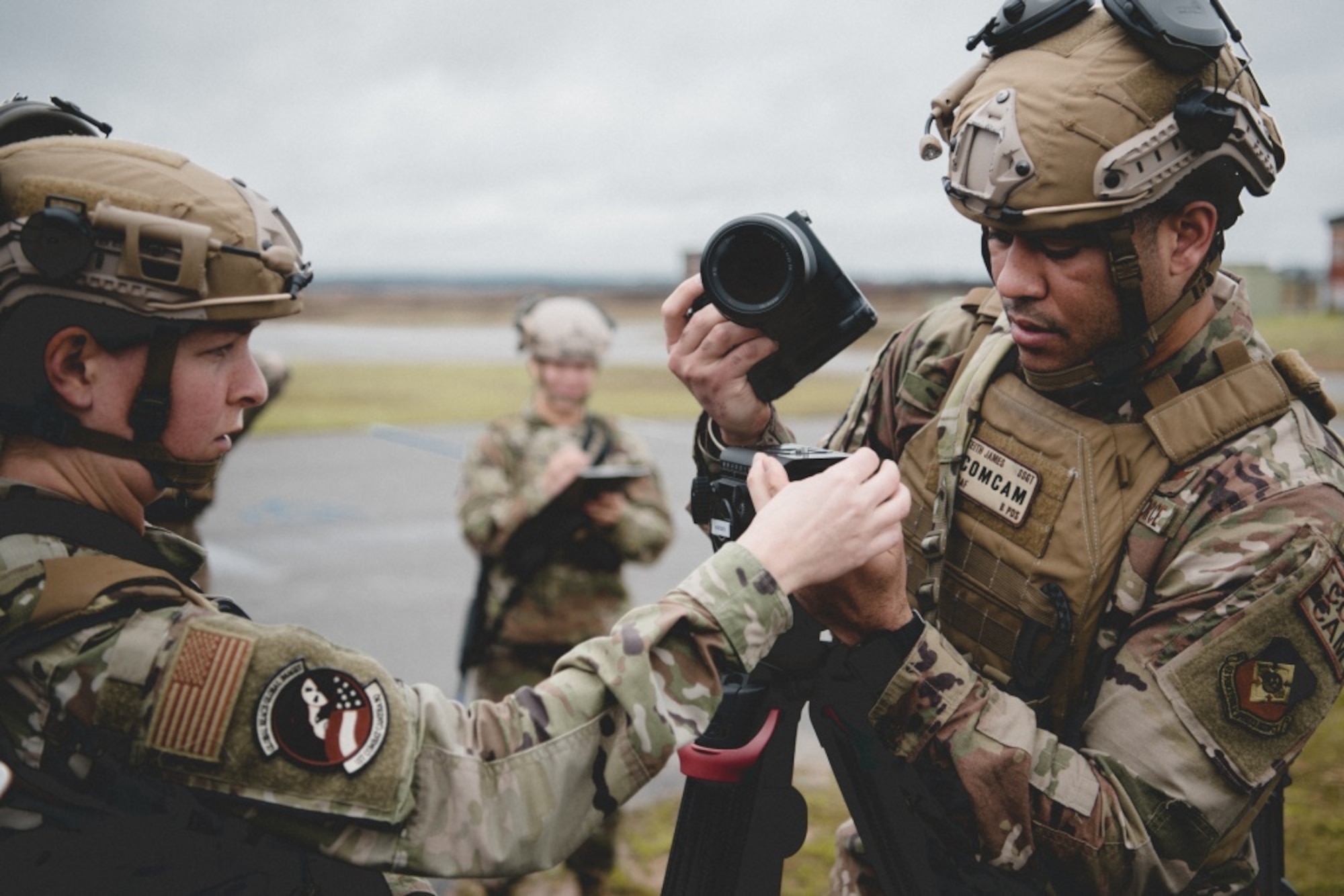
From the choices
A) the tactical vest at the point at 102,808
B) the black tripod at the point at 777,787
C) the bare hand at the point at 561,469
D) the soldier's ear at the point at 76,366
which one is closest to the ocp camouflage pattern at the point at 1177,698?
the black tripod at the point at 777,787

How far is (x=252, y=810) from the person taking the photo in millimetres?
1508

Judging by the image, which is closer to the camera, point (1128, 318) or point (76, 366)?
point (76, 366)

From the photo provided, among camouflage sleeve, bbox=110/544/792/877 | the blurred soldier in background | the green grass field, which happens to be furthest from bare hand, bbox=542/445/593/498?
camouflage sleeve, bbox=110/544/792/877

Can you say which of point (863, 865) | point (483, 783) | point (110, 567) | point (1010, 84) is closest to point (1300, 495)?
point (1010, 84)

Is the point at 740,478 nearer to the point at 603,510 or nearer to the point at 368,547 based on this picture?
the point at 603,510

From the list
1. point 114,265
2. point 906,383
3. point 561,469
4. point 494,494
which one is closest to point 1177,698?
point 906,383

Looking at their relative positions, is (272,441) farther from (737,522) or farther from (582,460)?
(737,522)

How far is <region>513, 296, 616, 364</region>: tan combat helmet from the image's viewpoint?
479cm

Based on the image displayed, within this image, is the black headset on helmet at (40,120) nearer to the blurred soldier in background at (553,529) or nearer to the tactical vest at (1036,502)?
the tactical vest at (1036,502)

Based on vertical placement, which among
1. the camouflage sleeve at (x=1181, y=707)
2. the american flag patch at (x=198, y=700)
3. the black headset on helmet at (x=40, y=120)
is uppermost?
the black headset on helmet at (x=40, y=120)

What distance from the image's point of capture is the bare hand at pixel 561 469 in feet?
14.9

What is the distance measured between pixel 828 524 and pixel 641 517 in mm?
2874

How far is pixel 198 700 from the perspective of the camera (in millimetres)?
1461

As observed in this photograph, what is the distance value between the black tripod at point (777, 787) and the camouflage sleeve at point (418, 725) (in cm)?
31
